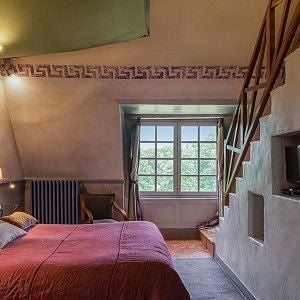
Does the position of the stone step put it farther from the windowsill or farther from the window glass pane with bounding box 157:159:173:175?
the window glass pane with bounding box 157:159:173:175

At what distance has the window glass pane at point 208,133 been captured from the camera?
6.73 meters

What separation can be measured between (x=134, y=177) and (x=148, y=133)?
2.79 ft

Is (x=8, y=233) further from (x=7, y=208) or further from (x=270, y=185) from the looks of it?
(x=270, y=185)

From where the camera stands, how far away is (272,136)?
10.3 ft

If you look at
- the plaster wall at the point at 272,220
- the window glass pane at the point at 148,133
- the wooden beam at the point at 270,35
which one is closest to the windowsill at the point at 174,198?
the window glass pane at the point at 148,133

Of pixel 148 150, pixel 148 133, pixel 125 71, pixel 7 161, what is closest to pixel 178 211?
pixel 148 150

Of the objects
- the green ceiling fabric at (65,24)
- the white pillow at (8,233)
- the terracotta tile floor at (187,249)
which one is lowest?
the terracotta tile floor at (187,249)

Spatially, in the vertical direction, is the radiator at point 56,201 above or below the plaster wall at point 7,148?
below

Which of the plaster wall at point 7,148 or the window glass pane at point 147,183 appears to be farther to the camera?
the window glass pane at point 147,183

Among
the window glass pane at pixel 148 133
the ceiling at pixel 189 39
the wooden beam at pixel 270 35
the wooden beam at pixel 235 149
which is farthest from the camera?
the window glass pane at pixel 148 133

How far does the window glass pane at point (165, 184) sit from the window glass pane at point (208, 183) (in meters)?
0.54

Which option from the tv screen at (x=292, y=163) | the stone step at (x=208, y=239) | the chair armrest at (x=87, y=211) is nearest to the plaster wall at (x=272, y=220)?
the tv screen at (x=292, y=163)

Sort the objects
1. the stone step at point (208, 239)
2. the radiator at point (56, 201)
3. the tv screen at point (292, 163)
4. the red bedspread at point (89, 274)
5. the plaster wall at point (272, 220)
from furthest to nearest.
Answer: the radiator at point (56, 201)
the stone step at point (208, 239)
the tv screen at point (292, 163)
the plaster wall at point (272, 220)
the red bedspread at point (89, 274)

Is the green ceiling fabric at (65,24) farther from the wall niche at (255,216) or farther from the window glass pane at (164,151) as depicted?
the window glass pane at (164,151)
